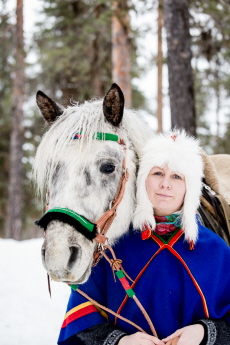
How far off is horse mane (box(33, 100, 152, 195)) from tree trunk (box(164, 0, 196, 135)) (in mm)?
3274

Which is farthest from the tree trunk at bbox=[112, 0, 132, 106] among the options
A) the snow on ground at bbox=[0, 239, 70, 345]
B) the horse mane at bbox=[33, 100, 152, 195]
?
the horse mane at bbox=[33, 100, 152, 195]

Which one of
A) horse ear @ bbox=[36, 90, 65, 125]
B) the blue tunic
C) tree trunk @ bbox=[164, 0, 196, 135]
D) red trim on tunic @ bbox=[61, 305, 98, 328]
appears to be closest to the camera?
the blue tunic

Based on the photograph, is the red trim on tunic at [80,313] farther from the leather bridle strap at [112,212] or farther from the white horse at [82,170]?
the leather bridle strap at [112,212]

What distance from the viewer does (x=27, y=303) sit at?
10.2ft

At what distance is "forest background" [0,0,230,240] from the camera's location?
6.61 meters

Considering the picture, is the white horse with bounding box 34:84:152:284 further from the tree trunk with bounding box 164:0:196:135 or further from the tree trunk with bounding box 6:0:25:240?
the tree trunk with bounding box 6:0:25:240

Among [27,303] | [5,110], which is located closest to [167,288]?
[27,303]

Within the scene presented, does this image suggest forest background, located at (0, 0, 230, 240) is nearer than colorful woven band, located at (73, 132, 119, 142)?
No

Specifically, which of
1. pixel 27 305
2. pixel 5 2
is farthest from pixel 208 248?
pixel 5 2

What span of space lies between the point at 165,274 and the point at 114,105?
1.13 m

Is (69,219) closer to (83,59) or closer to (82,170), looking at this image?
(82,170)

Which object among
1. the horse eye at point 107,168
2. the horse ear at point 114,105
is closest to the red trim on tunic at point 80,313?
the horse eye at point 107,168

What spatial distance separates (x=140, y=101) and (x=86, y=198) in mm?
12656

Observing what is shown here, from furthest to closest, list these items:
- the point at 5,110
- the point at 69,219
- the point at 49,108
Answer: the point at 5,110, the point at 49,108, the point at 69,219
